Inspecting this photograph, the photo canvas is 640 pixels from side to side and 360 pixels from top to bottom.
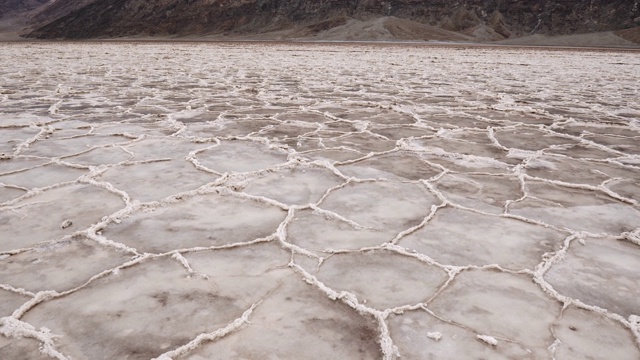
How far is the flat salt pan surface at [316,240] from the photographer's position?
1110 mm

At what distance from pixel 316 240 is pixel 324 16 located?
36.3 metres

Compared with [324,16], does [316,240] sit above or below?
below

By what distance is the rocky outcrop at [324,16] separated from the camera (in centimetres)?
3212

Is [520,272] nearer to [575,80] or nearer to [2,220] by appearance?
[2,220]

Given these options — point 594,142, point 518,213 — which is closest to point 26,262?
point 518,213

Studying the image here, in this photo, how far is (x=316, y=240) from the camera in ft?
5.21

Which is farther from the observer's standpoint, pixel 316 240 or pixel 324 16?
pixel 324 16

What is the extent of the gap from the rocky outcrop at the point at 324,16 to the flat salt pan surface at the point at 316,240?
3155 cm

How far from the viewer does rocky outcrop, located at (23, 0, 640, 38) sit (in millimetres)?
32125

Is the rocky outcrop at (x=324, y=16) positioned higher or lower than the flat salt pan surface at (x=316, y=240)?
higher

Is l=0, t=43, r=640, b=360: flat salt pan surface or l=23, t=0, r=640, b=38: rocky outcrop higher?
l=23, t=0, r=640, b=38: rocky outcrop

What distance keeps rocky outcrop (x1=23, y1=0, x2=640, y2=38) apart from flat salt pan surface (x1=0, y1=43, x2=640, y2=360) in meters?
31.6

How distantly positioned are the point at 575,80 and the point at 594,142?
4.79 m

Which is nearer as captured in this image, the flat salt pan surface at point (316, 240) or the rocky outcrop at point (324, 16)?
the flat salt pan surface at point (316, 240)
